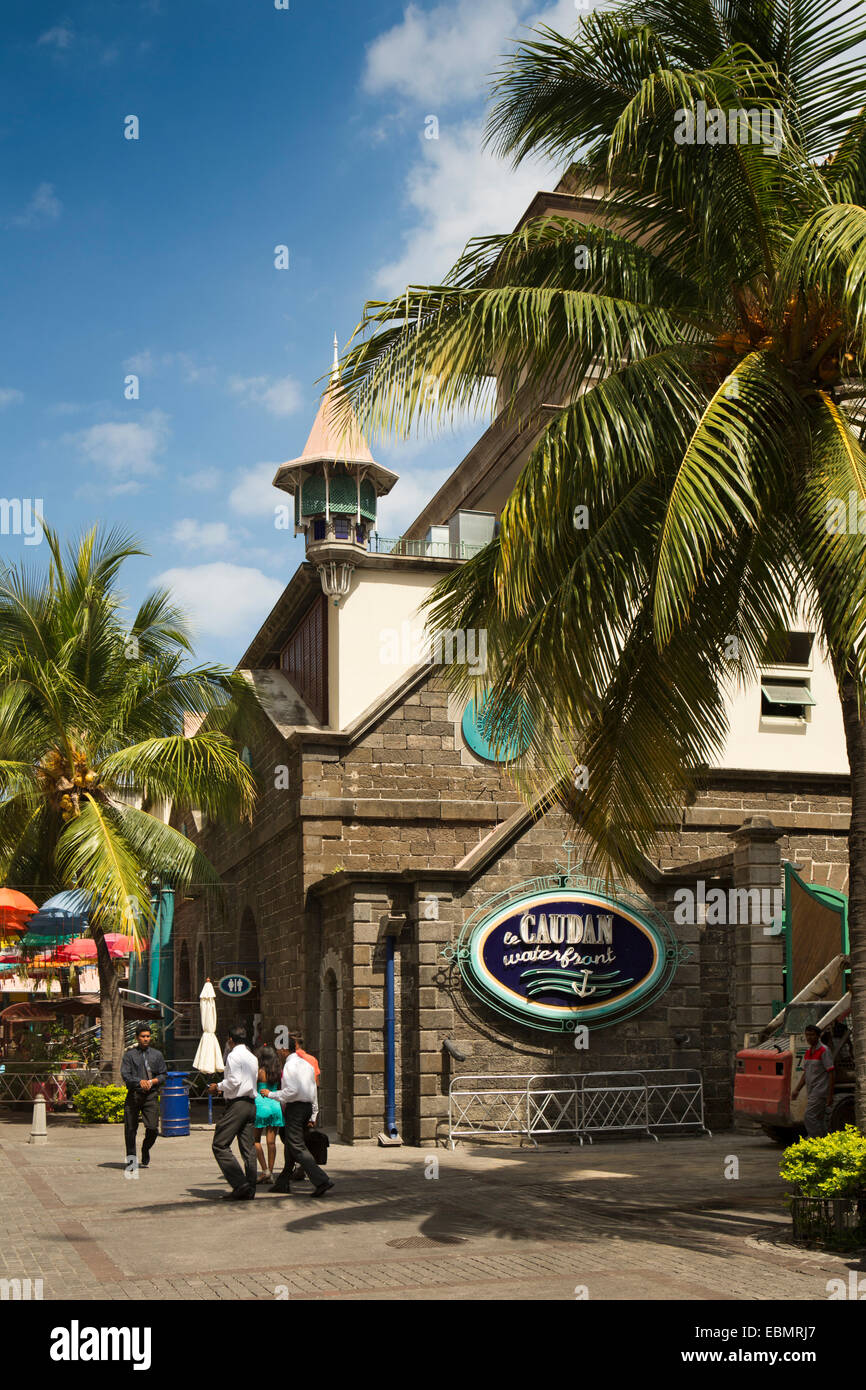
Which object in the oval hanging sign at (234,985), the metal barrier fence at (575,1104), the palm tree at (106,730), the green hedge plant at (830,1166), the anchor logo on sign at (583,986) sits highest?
the palm tree at (106,730)

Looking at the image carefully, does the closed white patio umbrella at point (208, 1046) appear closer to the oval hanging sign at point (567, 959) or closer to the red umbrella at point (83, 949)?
the red umbrella at point (83, 949)

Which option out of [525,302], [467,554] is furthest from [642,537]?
[467,554]

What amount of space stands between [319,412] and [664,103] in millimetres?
16455

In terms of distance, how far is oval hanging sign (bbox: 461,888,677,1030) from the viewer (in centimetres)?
2109

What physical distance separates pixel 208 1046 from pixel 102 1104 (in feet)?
7.16

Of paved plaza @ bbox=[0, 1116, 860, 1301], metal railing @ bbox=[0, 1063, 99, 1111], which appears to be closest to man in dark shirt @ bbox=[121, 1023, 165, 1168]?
paved plaza @ bbox=[0, 1116, 860, 1301]

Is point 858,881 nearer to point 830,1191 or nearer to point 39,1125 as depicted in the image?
point 830,1191

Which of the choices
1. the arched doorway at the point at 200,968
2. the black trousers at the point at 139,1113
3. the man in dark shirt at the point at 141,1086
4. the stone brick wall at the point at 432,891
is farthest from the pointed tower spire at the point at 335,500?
the arched doorway at the point at 200,968

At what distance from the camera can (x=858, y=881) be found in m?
A: 11.6

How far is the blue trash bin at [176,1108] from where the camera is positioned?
23625mm

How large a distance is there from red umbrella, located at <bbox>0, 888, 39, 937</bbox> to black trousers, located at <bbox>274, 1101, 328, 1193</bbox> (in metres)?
16.0

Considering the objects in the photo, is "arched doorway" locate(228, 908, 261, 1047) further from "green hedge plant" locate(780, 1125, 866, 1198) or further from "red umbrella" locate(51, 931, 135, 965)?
"green hedge plant" locate(780, 1125, 866, 1198)

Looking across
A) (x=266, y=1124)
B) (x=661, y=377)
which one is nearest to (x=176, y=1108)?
(x=266, y=1124)

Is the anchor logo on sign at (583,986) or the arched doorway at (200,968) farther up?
the anchor logo on sign at (583,986)
